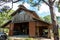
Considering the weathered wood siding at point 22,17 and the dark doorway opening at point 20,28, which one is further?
the dark doorway opening at point 20,28

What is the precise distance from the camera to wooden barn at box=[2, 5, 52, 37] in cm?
2409

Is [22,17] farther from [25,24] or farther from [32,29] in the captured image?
[32,29]

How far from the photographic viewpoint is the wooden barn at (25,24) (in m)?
24.1

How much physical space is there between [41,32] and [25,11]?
4.72 m

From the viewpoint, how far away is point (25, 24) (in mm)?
28281

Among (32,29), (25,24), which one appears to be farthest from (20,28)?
(32,29)

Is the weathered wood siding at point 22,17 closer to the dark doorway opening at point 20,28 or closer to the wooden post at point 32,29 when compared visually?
the wooden post at point 32,29

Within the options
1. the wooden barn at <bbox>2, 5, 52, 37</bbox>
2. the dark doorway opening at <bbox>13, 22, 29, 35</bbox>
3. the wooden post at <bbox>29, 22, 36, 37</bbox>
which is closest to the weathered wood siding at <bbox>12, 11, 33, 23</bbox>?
the wooden barn at <bbox>2, 5, 52, 37</bbox>

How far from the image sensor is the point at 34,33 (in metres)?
23.8

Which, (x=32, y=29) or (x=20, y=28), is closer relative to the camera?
(x=32, y=29)

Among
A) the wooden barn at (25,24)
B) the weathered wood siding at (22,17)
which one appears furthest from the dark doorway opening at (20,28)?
the weathered wood siding at (22,17)

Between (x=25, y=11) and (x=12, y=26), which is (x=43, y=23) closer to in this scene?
(x=25, y=11)

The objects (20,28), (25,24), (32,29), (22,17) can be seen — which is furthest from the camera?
(20,28)

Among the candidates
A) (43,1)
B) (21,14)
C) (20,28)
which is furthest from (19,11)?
(43,1)
